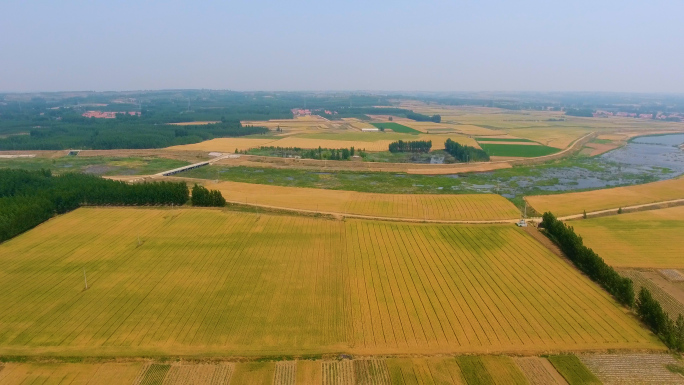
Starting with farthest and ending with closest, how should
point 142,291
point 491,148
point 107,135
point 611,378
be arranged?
point 107,135 → point 491,148 → point 142,291 → point 611,378

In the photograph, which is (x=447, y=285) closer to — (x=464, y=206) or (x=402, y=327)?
(x=402, y=327)

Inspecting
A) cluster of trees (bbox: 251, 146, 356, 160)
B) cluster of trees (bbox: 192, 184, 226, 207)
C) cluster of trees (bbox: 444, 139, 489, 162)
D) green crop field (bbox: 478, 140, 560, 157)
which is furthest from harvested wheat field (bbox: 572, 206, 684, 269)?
cluster of trees (bbox: 251, 146, 356, 160)

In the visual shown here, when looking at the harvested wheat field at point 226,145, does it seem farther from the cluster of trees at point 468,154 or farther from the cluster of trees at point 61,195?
the cluster of trees at point 468,154

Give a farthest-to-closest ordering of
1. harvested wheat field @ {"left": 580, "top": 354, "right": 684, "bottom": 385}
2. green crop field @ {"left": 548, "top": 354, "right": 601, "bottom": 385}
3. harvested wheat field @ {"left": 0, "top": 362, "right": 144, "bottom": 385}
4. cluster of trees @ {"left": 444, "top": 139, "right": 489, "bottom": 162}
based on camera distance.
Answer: cluster of trees @ {"left": 444, "top": 139, "right": 489, "bottom": 162} → harvested wheat field @ {"left": 580, "top": 354, "right": 684, "bottom": 385} → green crop field @ {"left": 548, "top": 354, "right": 601, "bottom": 385} → harvested wheat field @ {"left": 0, "top": 362, "right": 144, "bottom": 385}

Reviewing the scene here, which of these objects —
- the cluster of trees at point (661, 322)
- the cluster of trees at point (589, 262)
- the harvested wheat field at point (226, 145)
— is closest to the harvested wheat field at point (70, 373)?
the cluster of trees at point (661, 322)

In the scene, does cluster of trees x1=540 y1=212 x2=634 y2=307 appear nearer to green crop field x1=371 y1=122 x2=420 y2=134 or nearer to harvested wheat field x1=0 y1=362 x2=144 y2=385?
harvested wheat field x1=0 y1=362 x2=144 y2=385

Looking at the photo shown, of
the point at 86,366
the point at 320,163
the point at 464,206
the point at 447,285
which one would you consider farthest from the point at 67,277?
the point at 320,163

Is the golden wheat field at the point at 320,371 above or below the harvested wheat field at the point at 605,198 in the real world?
below
